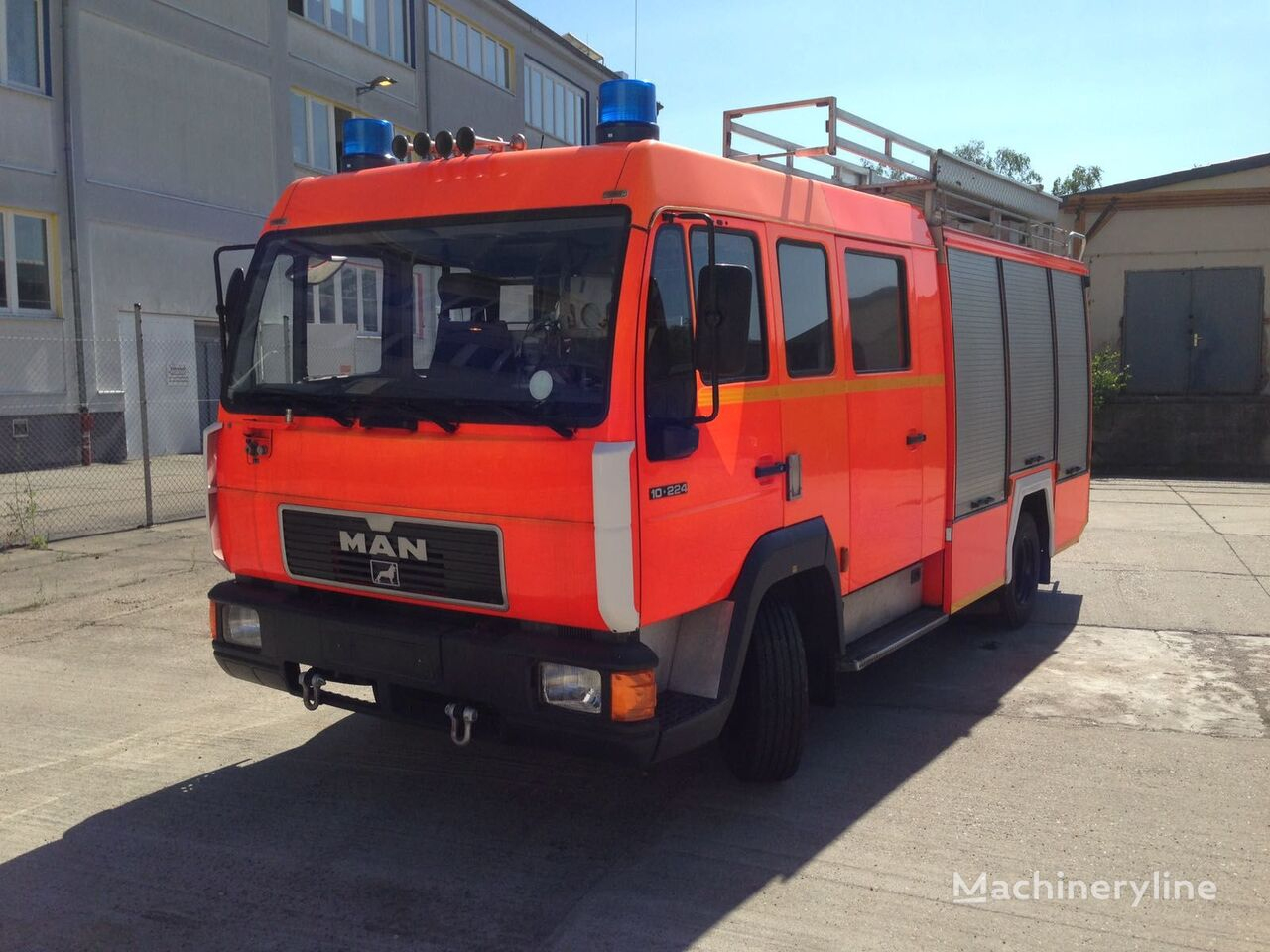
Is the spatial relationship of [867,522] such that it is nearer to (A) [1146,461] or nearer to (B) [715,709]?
(B) [715,709]

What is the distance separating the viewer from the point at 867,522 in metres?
5.24

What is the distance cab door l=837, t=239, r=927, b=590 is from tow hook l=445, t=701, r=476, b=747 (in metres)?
1.92

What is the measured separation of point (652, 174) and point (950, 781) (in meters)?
2.81

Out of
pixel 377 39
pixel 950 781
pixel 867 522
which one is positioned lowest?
pixel 950 781

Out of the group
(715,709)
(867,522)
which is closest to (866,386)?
(867,522)

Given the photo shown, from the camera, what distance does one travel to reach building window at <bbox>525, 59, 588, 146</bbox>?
29.9 metres

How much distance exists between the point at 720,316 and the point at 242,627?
233 centimetres

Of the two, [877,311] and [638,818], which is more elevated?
Answer: [877,311]

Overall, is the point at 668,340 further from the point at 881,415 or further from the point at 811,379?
the point at 881,415

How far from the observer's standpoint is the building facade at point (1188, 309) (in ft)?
62.1

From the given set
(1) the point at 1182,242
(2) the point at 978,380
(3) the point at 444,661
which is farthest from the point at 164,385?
(1) the point at 1182,242

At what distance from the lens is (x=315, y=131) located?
21.7 m

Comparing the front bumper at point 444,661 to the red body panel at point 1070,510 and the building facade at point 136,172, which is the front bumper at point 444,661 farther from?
the building facade at point 136,172

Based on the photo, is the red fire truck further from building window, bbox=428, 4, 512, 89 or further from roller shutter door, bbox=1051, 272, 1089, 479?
building window, bbox=428, 4, 512, 89
